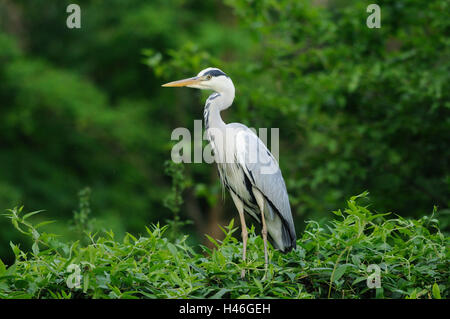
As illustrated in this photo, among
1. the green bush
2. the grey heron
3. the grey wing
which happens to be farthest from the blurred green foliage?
the green bush

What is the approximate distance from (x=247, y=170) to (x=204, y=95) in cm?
355

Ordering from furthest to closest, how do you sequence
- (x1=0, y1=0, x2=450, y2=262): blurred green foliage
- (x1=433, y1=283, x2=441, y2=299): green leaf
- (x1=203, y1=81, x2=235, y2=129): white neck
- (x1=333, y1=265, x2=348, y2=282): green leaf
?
(x1=0, y1=0, x2=450, y2=262): blurred green foliage → (x1=203, y1=81, x2=235, y2=129): white neck → (x1=333, y1=265, x2=348, y2=282): green leaf → (x1=433, y1=283, x2=441, y2=299): green leaf

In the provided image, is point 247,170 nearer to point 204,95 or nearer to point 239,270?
point 239,270

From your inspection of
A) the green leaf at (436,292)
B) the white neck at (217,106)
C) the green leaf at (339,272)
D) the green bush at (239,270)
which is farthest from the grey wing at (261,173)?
the green leaf at (436,292)

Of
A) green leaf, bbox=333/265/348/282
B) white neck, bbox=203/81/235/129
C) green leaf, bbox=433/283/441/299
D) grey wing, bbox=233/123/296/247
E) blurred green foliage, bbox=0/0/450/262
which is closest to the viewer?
green leaf, bbox=433/283/441/299

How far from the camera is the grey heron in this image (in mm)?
4023

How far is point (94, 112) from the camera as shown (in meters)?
12.9

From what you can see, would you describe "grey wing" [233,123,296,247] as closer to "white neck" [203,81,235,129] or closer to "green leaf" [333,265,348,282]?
"white neck" [203,81,235,129]

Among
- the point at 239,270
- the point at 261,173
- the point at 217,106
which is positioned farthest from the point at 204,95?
the point at 239,270

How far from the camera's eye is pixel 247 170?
158 inches

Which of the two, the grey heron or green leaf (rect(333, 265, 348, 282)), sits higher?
the grey heron

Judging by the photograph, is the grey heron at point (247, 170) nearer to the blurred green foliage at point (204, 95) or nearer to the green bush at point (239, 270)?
the green bush at point (239, 270)
